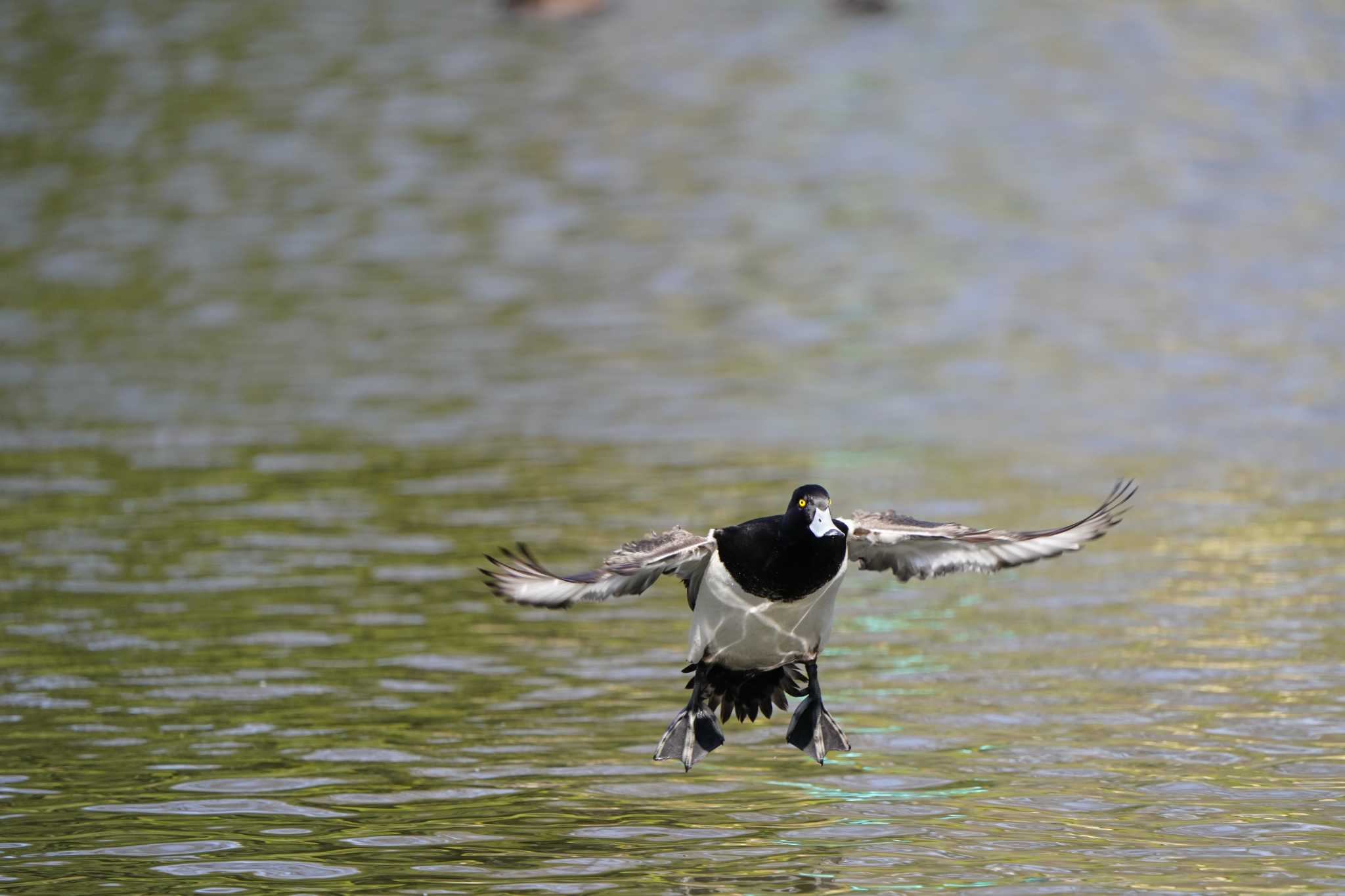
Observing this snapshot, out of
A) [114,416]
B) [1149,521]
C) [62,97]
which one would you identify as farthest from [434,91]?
[1149,521]

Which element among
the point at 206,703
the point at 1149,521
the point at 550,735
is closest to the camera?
the point at 550,735

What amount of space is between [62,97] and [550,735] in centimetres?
2260

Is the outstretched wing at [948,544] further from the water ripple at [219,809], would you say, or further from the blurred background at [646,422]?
the water ripple at [219,809]

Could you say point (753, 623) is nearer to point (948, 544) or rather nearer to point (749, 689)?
point (749, 689)

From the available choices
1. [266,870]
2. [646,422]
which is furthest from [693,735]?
[646,422]

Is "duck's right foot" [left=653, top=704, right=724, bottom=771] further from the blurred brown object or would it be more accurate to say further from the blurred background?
the blurred brown object

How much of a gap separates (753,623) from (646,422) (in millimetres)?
9414

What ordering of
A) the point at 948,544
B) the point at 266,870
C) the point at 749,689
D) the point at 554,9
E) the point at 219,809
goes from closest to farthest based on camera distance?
the point at 266,870
the point at 219,809
the point at 948,544
the point at 749,689
the point at 554,9

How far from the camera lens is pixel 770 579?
8141 millimetres

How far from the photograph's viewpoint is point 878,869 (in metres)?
7.35

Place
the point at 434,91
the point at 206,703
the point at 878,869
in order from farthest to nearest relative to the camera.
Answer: the point at 434,91 → the point at 206,703 → the point at 878,869

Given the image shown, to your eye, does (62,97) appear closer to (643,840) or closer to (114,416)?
(114,416)

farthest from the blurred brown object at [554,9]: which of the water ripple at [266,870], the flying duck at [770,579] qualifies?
the water ripple at [266,870]

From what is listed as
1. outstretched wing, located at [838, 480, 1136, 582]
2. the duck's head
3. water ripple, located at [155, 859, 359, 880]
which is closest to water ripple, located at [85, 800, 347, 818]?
water ripple, located at [155, 859, 359, 880]
